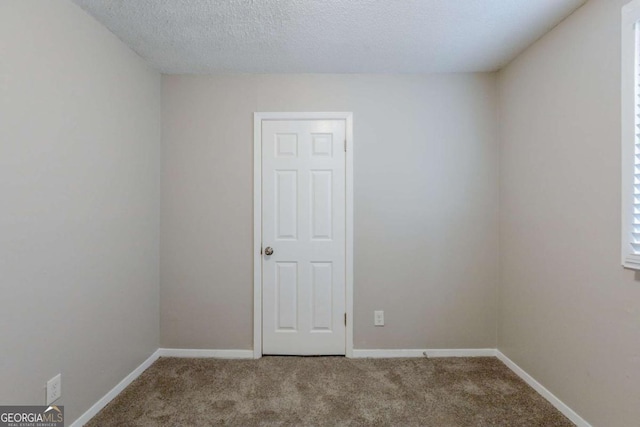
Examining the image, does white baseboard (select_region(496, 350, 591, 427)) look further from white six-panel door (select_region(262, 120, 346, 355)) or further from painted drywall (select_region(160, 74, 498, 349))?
white six-panel door (select_region(262, 120, 346, 355))

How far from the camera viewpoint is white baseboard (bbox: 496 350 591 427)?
68.0 inches

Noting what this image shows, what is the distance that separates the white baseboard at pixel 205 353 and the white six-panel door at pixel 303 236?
0.68 ft

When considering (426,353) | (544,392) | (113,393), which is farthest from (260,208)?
(544,392)

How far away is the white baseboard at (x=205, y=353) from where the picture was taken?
2545mm

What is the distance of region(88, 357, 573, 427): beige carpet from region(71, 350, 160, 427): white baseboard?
0.12 feet

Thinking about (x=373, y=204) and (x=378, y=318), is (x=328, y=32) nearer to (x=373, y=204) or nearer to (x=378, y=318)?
(x=373, y=204)

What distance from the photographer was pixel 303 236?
2.59 meters

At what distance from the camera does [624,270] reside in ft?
4.86

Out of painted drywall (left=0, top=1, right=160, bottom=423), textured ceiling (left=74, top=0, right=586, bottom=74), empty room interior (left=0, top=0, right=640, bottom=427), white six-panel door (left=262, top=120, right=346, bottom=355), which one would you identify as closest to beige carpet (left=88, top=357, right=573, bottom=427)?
empty room interior (left=0, top=0, right=640, bottom=427)

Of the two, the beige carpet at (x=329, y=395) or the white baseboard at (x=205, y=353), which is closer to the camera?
the beige carpet at (x=329, y=395)

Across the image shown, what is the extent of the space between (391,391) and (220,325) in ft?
4.90

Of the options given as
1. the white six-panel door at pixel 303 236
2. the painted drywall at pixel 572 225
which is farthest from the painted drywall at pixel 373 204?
the painted drywall at pixel 572 225

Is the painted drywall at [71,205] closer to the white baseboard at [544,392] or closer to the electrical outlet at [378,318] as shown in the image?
the electrical outlet at [378,318]

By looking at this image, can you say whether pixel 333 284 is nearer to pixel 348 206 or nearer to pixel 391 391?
pixel 348 206
